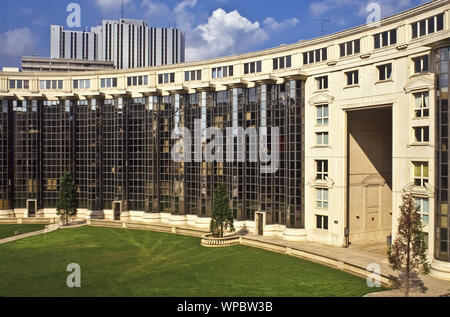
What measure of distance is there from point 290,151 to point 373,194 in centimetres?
1238

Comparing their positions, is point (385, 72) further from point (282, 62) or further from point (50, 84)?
point (50, 84)

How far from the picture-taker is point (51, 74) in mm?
75062

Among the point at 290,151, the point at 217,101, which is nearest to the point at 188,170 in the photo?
the point at 217,101

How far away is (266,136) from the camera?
2331 inches

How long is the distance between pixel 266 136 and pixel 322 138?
8.69 metres

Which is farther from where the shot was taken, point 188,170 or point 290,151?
point 188,170

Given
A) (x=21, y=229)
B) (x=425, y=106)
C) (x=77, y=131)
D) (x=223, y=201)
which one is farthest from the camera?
(x=77, y=131)

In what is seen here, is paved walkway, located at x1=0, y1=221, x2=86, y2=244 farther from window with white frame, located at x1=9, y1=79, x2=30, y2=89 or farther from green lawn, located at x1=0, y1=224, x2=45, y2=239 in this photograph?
window with white frame, located at x1=9, y1=79, x2=30, y2=89

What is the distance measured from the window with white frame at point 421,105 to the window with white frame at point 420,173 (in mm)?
4848

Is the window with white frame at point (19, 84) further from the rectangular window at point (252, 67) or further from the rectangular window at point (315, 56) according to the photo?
the rectangular window at point (315, 56)

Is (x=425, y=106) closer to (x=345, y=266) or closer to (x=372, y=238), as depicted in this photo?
(x=345, y=266)

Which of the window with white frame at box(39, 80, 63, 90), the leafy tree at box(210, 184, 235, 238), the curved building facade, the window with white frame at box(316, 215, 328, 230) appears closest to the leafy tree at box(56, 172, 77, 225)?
the curved building facade

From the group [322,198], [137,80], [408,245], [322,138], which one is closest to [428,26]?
[322,138]

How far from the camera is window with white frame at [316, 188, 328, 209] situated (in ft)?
175
